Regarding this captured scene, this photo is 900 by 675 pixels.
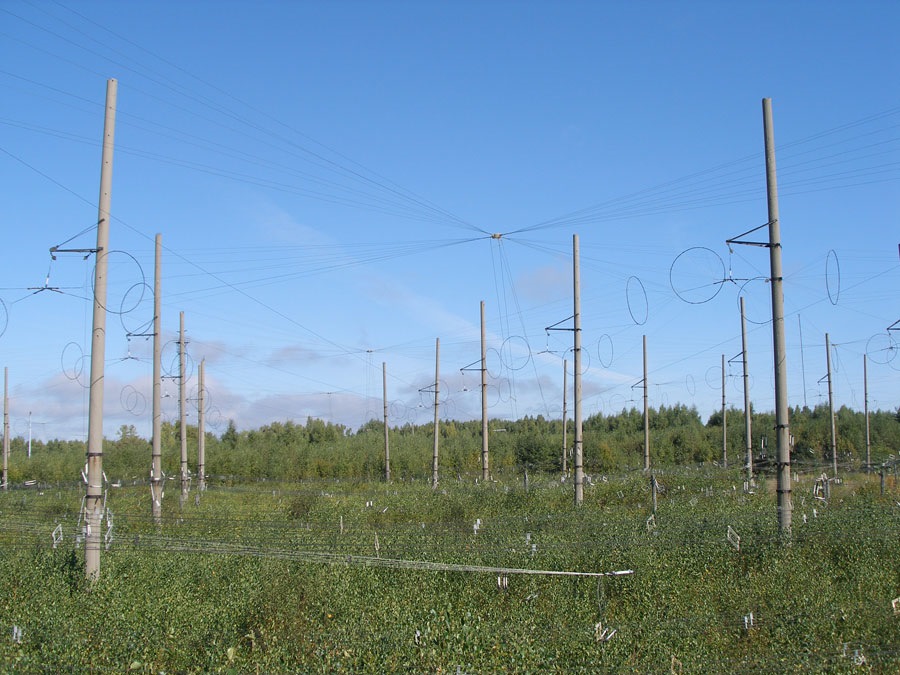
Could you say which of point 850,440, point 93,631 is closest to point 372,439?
point 850,440

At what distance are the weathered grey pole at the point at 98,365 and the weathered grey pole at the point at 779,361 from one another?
11982mm

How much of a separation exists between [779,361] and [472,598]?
738 cm

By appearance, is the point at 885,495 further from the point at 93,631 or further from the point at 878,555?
the point at 93,631

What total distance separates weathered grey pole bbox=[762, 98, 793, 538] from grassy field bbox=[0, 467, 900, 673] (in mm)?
901

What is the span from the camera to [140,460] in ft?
232

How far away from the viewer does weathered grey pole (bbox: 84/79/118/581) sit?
13680 mm

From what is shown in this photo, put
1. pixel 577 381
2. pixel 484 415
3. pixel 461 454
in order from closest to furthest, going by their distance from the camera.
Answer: pixel 577 381 < pixel 484 415 < pixel 461 454

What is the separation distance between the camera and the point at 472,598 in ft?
51.0

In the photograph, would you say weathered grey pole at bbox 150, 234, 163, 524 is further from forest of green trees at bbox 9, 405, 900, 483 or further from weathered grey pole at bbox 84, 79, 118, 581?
forest of green trees at bbox 9, 405, 900, 483

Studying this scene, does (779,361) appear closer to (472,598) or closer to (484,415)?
(472,598)

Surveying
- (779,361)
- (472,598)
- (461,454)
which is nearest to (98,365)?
(472,598)

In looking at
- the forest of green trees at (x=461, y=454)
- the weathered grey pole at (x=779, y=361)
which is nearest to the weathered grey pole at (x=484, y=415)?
the weathered grey pole at (x=779, y=361)

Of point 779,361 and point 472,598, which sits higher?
point 779,361

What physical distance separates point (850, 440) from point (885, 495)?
53.2 metres
